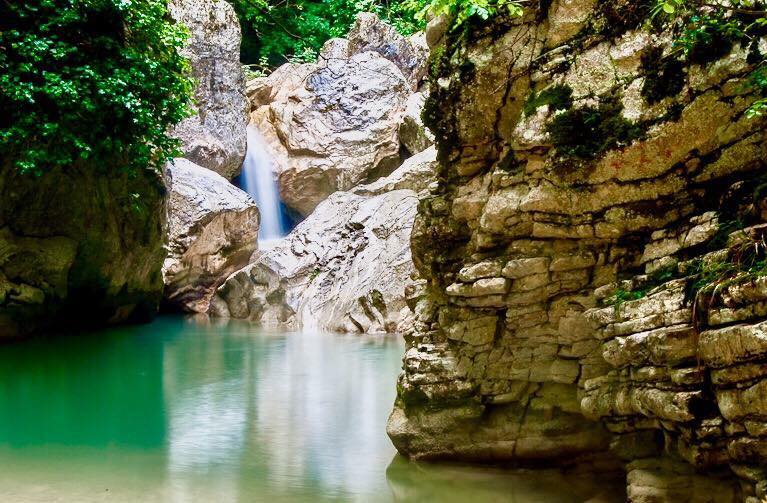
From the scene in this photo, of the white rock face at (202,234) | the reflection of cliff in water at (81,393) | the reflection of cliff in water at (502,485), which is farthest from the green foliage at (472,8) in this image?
the white rock face at (202,234)

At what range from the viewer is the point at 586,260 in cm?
532

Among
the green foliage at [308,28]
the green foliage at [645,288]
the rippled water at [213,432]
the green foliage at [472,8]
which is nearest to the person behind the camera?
the green foliage at [645,288]

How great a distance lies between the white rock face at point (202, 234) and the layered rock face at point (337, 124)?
15.4 ft

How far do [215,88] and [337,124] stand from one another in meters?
5.08

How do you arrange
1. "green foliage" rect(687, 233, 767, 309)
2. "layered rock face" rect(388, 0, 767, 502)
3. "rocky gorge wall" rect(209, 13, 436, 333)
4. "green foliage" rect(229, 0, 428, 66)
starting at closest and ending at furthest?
"green foliage" rect(687, 233, 767, 309) < "layered rock face" rect(388, 0, 767, 502) < "rocky gorge wall" rect(209, 13, 436, 333) < "green foliage" rect(229, 0, 428, 66)

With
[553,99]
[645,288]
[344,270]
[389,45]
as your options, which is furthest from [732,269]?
[389,45]

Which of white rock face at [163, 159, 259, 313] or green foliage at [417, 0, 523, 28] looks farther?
white rock face at [163, 159, 259, 313]

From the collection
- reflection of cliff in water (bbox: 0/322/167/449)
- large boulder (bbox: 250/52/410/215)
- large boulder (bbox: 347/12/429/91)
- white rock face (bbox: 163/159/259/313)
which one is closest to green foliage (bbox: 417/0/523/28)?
reflection of cliff in water (bbox: 0/322/167/449)

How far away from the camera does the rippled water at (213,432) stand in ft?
19.1

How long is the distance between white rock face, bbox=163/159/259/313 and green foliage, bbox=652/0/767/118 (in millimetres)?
18143

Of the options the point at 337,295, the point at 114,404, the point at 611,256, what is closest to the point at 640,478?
the point at 611,256

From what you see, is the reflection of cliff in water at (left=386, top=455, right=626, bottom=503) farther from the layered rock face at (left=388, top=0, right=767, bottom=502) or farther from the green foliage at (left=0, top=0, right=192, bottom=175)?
the green foliage at (left=0, top=0, right=192, bottom=175)

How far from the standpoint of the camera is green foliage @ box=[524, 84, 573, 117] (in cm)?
534

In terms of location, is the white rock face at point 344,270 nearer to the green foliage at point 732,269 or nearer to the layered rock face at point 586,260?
the layered rock face at point 586,260
